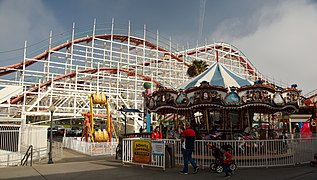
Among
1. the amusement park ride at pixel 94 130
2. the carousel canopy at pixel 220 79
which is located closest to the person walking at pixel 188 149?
the carousel canopy at pixel 220 79

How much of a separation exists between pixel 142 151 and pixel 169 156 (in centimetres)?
81

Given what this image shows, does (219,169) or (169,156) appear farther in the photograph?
(169,156)

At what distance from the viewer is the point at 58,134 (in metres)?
31.1

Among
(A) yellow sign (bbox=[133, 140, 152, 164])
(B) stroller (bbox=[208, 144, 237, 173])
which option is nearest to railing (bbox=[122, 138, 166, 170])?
(A) yellow sign (bbox=[133, 140, 152, 164])

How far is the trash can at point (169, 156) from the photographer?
26.9ft

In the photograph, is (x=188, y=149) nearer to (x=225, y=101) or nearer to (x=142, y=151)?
(x=142, y=151)

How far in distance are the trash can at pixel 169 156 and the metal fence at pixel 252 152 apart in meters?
0.11

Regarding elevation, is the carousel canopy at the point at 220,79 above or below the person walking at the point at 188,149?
above

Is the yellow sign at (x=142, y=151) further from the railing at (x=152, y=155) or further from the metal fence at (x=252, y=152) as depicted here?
the metal fence at (x=252, y=152)

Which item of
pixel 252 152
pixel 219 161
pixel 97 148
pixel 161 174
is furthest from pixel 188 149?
pixel 97 148

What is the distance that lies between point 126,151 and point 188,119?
14.1ft

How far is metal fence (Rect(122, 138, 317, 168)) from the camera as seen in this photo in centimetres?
839

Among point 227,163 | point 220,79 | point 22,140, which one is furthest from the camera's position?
point 220,79

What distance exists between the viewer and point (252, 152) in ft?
27.8
